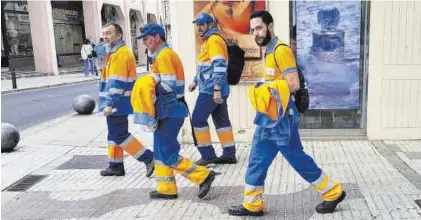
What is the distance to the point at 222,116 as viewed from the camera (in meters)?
6.23

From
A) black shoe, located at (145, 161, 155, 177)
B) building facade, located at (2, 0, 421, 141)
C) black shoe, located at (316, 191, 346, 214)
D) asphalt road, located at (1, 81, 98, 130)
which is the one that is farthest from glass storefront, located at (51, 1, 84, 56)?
black shoe, located at (316, 191, 346, 214)

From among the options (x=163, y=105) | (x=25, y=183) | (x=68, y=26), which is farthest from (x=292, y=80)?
(x=68, y=26)

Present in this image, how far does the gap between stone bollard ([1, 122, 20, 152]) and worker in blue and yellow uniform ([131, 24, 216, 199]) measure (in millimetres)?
3605

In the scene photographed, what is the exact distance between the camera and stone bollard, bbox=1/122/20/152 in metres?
7.41

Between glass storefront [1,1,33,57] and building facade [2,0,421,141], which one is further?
glass storefront [1,1,33,57]

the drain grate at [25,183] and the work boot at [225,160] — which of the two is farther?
the work boot at [225,160]

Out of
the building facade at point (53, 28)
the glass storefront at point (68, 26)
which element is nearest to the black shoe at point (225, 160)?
the building facade at point (53, 28)

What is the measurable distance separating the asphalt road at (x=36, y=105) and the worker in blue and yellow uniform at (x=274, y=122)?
739cm

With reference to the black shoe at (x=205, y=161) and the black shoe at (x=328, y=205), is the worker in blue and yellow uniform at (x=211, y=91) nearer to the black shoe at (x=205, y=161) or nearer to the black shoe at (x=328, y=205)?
the black shoe at (x=205, y=161)

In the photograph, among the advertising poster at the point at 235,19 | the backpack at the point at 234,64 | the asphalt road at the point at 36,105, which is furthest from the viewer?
the asphalt road at the point at 36,105

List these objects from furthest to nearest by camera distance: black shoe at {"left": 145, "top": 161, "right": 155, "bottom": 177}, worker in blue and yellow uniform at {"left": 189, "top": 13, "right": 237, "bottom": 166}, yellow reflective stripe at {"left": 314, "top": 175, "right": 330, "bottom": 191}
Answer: black shoe at {"left": 145, "top": 161, "right": 155, "bottom": 177}, worker in blue and yellow uniform at {"left": 189, "top": 13, "right": 237, "bottom": 166}, yellow reflective stripe at {"left": 314, "top": 175, "right": 330, "bottom": 191}

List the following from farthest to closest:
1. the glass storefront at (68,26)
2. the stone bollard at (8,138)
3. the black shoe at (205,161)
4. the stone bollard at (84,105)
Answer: the glass storefront at (68,26) < the stone bollard at (84,105) < the stone bollard at (8,138) < the black shoe at (205,161)

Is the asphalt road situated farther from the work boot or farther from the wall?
the wall

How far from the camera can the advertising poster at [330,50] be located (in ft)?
23.5
